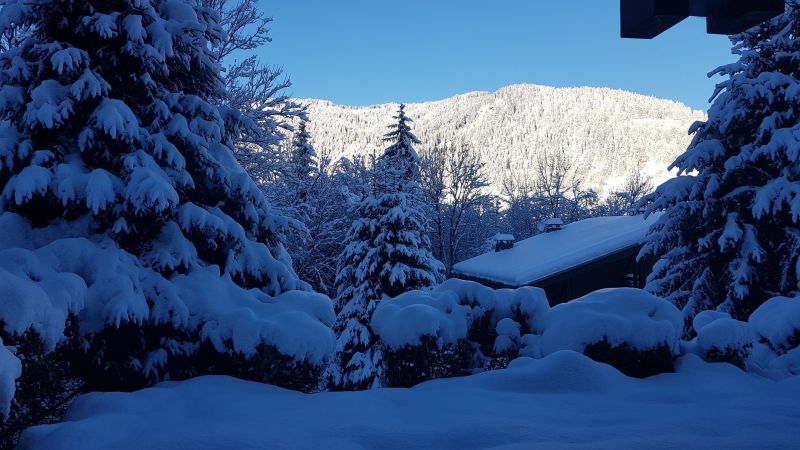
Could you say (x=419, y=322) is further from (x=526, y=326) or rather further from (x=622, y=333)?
(x=622, y=333)

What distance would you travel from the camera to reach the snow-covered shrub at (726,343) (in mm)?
5805

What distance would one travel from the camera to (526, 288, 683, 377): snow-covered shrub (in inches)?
217

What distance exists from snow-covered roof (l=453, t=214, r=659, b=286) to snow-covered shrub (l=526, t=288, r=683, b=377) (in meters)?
11.0

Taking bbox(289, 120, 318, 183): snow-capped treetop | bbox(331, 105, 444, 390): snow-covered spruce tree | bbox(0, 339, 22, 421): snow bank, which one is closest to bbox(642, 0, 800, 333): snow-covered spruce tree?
bbox(331, 105, 444, 390): snow-covered spruce tree

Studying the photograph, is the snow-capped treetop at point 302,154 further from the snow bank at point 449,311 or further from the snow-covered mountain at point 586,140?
the snow-covered mountain at point 586,140

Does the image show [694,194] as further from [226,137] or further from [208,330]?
[208,330]

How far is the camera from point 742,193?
11.0 m

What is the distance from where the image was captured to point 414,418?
3.75 meters

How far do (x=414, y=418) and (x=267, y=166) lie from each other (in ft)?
43.0

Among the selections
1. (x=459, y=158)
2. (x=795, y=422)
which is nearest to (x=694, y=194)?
(x=795, y=422)

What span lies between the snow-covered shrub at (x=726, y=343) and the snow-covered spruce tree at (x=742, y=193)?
17.8 feet

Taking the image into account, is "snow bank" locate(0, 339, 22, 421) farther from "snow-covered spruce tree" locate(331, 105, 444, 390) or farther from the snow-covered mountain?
the snow-covered mountain

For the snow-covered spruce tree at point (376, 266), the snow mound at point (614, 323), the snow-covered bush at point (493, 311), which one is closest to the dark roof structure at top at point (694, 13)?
the snow mound at point (614, 323)

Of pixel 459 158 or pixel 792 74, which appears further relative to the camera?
pixel 459 158
